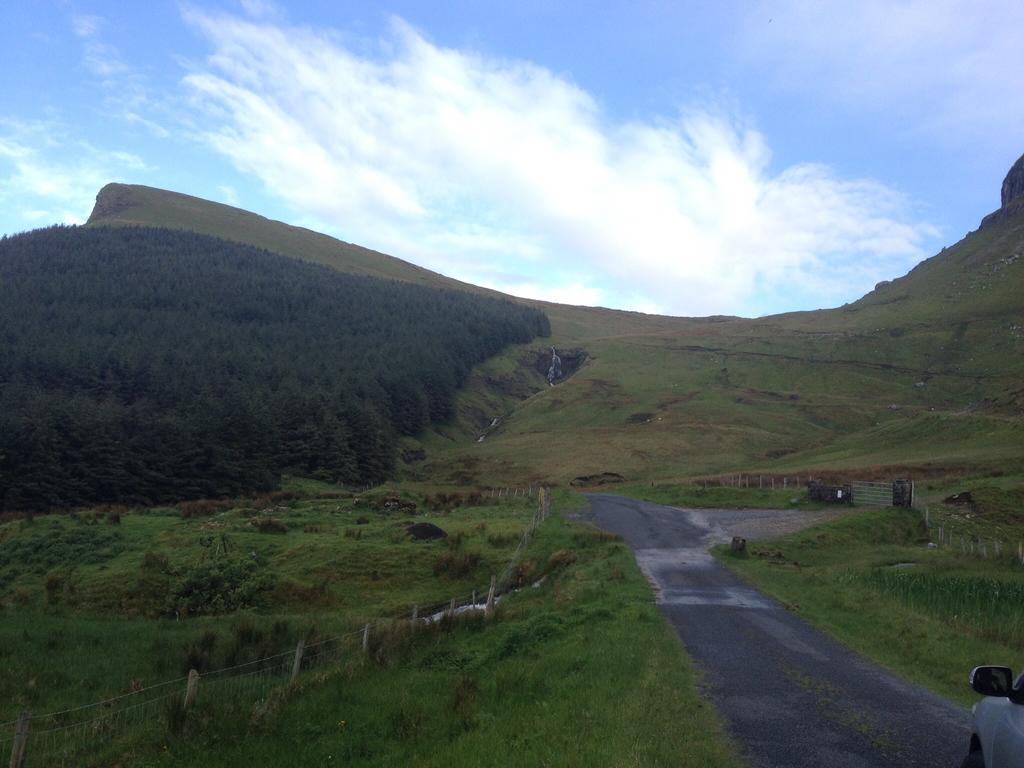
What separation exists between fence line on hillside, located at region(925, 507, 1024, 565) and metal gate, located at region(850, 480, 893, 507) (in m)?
3.73

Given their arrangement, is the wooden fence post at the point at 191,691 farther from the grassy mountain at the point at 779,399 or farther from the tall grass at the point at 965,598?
the grassy mountain at the point at 779,399

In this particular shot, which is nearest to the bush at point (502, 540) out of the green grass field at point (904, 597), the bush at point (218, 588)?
the green grass field at point (904, 597)

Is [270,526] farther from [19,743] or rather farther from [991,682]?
[991,682]

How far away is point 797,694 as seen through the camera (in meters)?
11.5

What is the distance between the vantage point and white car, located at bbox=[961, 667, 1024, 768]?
191 inches

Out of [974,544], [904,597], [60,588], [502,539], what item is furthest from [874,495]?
[60,588]

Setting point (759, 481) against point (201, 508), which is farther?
point (759, 481)

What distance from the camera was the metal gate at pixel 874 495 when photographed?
42844 mm

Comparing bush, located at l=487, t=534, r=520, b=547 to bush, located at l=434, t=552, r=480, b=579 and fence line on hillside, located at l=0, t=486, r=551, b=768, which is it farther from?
fence line on hillside, located at l=0, t=486, r=551, b=768

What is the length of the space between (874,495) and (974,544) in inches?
448

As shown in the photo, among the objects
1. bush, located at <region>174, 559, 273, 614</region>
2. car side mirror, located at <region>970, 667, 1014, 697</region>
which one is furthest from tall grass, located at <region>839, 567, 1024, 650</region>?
bush, located at <region>174, 559, 273, 614</region>

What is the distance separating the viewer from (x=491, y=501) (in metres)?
55.4

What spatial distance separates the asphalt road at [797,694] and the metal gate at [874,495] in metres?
24.7

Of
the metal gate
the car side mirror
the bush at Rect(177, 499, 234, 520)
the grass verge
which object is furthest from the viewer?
the bush at Rect(177, 499, 234, 520)
